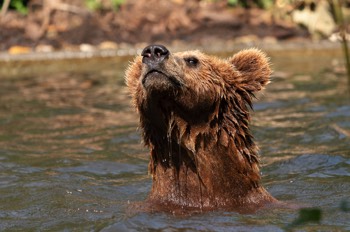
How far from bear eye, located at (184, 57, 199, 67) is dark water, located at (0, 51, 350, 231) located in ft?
3.52

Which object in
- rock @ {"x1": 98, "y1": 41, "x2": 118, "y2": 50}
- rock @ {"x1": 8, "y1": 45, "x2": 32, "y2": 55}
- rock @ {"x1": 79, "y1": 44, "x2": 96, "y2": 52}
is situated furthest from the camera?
rock @ {"x1": 98, "y1": 41, "x2": 118, "y2": 50}

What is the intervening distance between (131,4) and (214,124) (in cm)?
1330

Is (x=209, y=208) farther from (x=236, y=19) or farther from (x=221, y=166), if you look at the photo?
(x=236, y=19)

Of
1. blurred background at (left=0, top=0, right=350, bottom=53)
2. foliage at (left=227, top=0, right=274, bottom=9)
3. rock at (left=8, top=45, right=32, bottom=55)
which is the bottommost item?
rock at (left=8, top=45, right=32, bottom=55)

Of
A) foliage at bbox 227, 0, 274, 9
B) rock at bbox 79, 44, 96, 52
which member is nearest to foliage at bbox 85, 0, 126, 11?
rock at bbox 79, 44, 96, 52

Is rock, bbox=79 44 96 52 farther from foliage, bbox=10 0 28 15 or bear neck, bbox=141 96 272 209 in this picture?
bear neck, bbox=141 96 272 209

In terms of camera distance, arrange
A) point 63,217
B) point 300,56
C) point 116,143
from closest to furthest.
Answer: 1. point 63,217
2. point 116,143
3. point 300,56

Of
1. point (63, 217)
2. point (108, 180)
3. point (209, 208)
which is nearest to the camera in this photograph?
point (209, 208)

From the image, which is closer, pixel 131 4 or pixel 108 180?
pixel 108 180

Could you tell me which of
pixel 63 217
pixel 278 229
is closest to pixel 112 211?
pixel 63 217

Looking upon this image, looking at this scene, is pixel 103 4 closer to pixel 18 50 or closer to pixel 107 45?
pixel 107 45

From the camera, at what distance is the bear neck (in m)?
5.48

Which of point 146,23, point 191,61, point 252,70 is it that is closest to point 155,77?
point 191,61

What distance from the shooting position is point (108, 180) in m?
7.69
